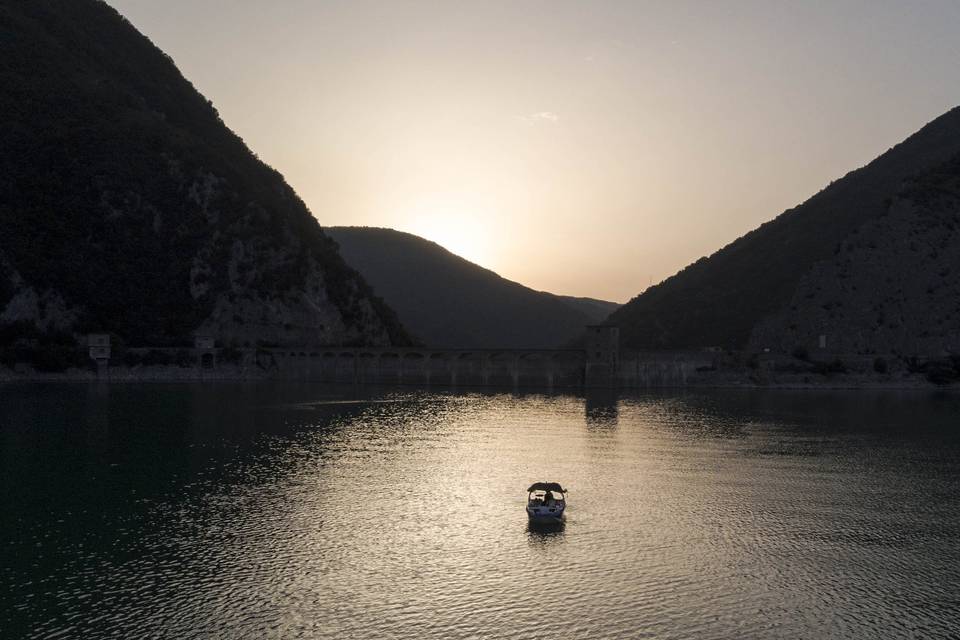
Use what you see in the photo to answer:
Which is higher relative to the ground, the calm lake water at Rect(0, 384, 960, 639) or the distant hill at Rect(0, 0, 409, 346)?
the distant hill at Rect(0, 0, 409, 346)

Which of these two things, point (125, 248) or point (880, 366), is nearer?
point (880, 366)

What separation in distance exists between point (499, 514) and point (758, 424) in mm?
60285

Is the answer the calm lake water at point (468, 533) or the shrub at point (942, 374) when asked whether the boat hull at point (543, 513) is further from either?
the shrub at point (942, 374)

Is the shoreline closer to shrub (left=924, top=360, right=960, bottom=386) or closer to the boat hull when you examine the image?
shrub (left=924, top=360, right=960, bottom=386)

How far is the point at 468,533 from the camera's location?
148 ft

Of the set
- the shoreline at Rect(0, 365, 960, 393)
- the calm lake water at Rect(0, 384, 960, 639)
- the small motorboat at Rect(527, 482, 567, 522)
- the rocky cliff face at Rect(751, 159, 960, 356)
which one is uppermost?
the rocky cliff face at Rect(751, 159, 960, 356)

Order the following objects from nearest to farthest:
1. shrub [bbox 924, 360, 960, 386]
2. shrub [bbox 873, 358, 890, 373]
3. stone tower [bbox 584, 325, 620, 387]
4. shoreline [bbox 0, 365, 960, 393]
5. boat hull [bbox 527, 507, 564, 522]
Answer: boat hull [bbox 527, 507, 564, 522]
shoreline [bbox 0, 365, 960, 393]
shrub [bbox 924, 360, 960, 386]
stone tower [bbox 584, 325, 620, 387]
shrub [bbox 873, 358, 890, 373]

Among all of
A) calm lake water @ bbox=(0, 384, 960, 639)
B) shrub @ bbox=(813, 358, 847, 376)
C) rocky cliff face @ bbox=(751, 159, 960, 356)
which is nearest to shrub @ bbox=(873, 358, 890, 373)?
shrub @ bbox=(813, 358, 847, 376)

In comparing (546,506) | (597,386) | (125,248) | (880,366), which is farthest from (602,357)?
(125,248)

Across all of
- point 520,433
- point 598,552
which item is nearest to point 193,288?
point 520,433

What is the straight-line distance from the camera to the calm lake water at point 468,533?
105ft

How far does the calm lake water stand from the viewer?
32.0m

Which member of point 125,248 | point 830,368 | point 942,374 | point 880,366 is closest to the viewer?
point 942,374

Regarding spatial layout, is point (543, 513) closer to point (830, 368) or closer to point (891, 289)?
point (830, 368)
